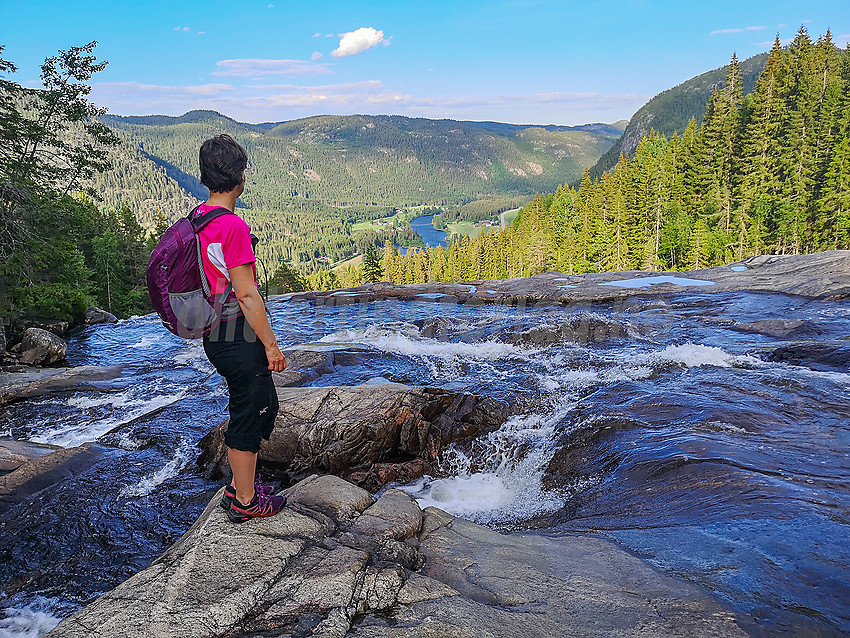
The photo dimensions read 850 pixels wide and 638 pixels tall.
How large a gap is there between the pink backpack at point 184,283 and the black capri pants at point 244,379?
0.17 meters

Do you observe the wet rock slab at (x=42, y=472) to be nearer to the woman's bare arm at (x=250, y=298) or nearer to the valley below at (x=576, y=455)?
the valley below at (x=576, y=455)

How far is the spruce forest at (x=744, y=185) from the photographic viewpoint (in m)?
51.7

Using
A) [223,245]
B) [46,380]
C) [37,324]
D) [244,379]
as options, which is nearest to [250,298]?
[223,245]

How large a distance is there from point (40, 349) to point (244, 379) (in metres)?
21.3

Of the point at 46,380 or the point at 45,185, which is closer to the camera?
the point at 46,380

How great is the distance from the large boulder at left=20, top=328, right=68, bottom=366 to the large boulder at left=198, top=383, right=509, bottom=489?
49.3 feet

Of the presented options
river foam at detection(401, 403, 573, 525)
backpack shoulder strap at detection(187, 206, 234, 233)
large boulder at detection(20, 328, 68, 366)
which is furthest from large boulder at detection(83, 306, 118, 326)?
backpack shoulder strap at detection(187, 206, 234, 233)

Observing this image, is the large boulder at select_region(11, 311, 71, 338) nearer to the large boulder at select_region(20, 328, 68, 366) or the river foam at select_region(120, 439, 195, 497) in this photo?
the large boulder at select_region(20, 328, 68, 366)

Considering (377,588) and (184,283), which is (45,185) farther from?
(377,588)

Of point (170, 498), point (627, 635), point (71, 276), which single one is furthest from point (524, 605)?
point (71, 276)

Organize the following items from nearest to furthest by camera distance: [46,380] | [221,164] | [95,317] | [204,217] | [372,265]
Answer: [204,217] → [221,164] → [46,380] → [95,317] → [372,265]

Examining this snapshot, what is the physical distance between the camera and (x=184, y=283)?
4012 millimetres


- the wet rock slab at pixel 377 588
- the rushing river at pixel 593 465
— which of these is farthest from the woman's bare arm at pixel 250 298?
the rushing river at pixel 593 465

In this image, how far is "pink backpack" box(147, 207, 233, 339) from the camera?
3.92 meters
